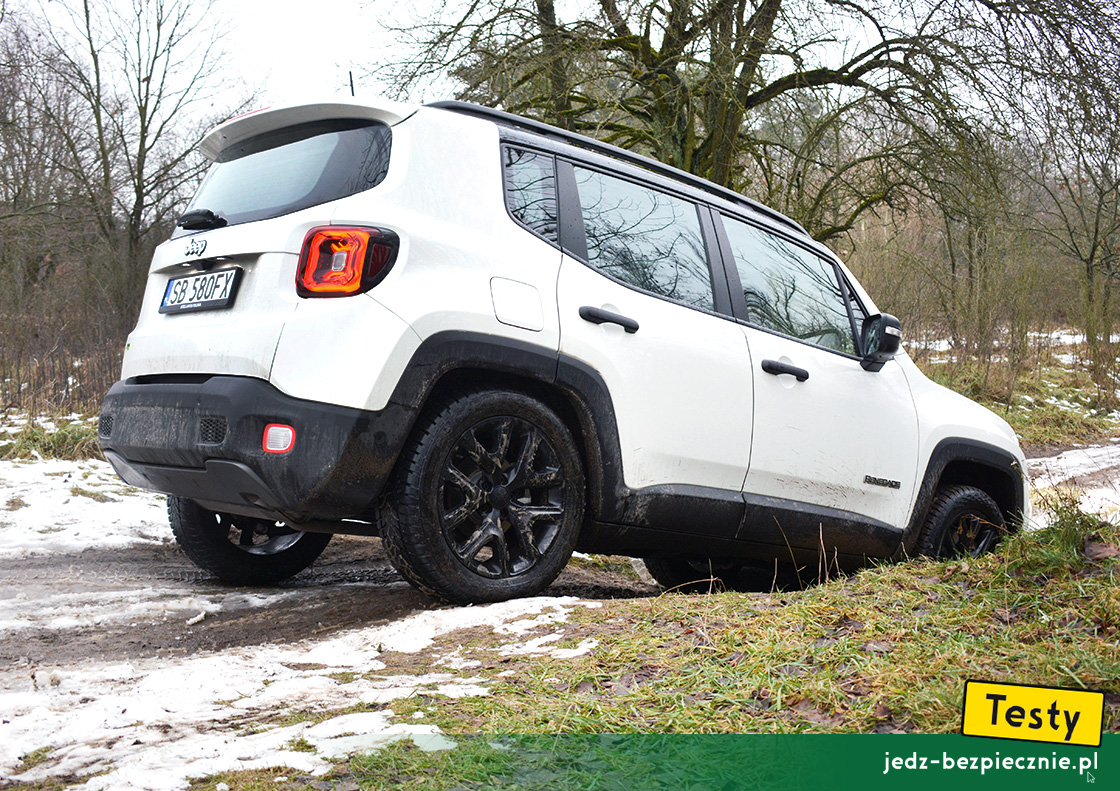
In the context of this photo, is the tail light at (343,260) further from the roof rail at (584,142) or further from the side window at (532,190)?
the roof rail at (584,142)

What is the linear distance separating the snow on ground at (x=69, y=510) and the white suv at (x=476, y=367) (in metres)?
1.32

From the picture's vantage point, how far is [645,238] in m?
3.81

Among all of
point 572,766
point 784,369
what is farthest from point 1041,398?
point 572,766

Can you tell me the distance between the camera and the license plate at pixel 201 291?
10.4 ft

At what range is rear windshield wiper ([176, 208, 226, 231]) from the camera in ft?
11.1

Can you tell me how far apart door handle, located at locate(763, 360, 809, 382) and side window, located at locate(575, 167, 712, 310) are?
1.25 feet

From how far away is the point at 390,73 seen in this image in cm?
1156

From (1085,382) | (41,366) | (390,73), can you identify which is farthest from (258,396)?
(1085,382)

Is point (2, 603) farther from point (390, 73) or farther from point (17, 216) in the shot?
point (17, 216)

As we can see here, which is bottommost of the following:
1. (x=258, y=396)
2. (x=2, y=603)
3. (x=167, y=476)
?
(x=2, y=603)

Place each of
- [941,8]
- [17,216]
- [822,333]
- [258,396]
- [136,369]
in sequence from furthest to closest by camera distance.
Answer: [17,216], [941,8], [822,333], [136,369], [258,396]

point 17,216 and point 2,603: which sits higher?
point 17,216

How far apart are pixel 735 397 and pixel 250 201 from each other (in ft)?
6.87

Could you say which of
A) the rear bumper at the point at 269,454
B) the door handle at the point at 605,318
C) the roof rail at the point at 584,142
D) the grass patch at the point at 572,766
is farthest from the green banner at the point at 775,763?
the roof rail at the point at 584,142
